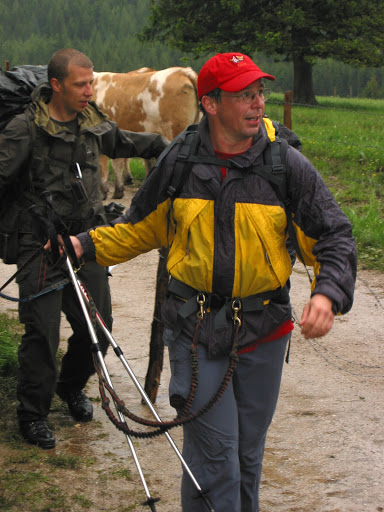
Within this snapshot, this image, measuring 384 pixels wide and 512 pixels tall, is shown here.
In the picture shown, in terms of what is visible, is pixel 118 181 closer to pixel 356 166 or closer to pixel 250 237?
pixel 356 166

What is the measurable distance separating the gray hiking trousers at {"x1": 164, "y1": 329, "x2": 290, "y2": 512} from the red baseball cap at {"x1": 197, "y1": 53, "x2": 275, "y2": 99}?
3.17ft

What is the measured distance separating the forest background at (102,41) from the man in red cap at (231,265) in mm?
70657

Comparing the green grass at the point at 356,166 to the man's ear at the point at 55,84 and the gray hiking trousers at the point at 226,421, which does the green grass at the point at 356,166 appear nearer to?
the man's ear at the point at 55,84

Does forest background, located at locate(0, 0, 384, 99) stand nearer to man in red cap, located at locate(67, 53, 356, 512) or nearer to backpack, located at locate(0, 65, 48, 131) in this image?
backpack, located at locate(0, 65, 48, 131)

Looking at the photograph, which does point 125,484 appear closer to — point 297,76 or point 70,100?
point 70,100

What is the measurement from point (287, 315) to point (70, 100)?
194cm

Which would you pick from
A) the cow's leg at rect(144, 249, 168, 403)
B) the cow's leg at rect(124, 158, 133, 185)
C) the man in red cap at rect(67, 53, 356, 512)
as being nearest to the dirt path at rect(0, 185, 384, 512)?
the cow's leg at rect(144, 249, 168, 403)

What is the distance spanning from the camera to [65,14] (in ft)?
318

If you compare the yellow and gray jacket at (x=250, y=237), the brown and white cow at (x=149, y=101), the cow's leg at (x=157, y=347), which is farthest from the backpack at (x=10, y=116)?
the brown and white cow at (x=149, y=101)

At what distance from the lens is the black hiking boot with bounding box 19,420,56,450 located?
4.47 meters

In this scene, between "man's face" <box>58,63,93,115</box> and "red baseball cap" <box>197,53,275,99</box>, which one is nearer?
"red baseball cap" <box>197,53,275,99</box>

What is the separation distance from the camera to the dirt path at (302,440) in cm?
402

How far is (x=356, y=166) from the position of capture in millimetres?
13336

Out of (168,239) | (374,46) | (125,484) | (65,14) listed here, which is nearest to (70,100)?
(168,239)
